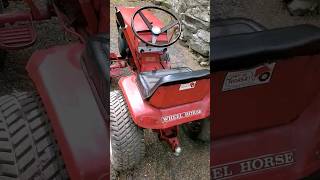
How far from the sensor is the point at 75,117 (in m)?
0.87

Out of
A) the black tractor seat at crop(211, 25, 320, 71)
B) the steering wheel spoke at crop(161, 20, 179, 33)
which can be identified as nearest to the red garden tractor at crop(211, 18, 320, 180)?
the black tractor seat at crop(211, 25, 320, 71)

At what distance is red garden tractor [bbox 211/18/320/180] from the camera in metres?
1.20

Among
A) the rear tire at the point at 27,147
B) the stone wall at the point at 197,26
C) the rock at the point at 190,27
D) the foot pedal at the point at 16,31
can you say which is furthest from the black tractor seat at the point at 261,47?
the rock at the point at 190,27

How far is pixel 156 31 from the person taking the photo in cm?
229

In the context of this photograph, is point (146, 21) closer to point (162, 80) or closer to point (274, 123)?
point (162, 80)

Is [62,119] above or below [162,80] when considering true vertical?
above

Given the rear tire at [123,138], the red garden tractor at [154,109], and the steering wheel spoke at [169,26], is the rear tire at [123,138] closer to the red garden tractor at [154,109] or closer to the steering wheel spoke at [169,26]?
the red garden tractor at [154,109]

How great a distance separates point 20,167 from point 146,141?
4.33 ft

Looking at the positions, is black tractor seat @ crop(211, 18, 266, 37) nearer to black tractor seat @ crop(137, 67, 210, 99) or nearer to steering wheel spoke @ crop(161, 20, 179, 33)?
black tractor seat @ crop(137, 67, 210, 99)

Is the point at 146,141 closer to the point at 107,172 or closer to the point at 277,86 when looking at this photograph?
the point at 277,86

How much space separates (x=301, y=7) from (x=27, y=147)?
313 centimetres

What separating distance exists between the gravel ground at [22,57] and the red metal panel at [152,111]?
0.56 meters

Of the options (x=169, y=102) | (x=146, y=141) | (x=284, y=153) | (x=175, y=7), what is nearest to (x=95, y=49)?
(x=284, y=153)

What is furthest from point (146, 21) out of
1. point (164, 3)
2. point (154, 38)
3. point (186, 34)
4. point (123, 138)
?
point (164, 3)
